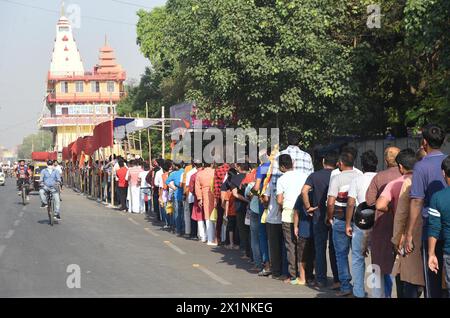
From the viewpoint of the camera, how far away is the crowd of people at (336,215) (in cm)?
726

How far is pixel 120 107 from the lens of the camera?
255 ft

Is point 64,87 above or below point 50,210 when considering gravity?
above

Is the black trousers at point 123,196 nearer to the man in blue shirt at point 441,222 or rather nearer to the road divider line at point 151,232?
the road divider line at point 151,232

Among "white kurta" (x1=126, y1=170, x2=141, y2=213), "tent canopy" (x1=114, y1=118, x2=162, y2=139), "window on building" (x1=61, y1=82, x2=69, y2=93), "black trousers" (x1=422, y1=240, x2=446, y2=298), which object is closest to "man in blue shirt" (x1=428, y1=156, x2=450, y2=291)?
"black trousers" (x1=422, y1=240, x2=446, y2=298)

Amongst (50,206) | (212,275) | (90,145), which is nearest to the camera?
(212,275)

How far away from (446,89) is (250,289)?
1011 cm

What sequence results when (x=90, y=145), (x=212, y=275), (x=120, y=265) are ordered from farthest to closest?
(x=90, y=145) < (x=120, y=265) < (x=212, y=275)

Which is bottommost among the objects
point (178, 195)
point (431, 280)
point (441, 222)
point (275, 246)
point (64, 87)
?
point (275, 246)

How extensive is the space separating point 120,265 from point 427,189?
674cm

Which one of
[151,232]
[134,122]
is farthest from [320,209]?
[134,122]

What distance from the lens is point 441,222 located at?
22.3 feet

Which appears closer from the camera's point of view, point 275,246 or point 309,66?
point 275,246

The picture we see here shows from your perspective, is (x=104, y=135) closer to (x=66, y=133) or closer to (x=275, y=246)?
(x=275, y=246)
